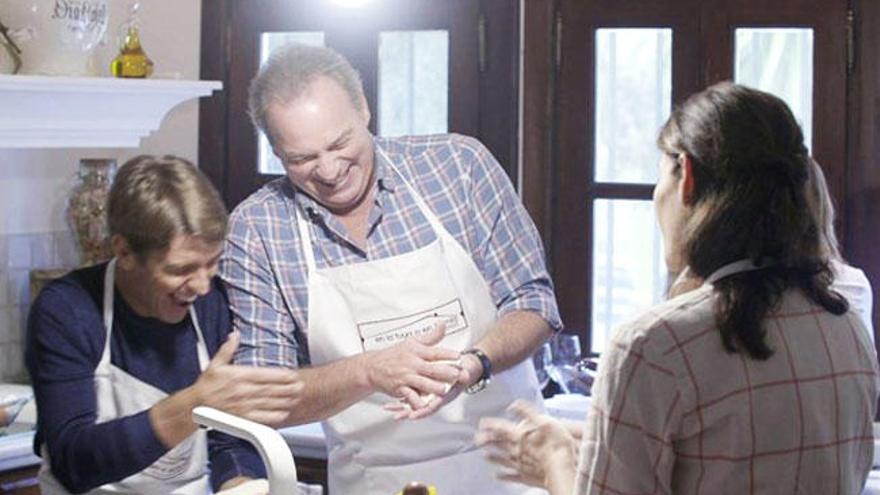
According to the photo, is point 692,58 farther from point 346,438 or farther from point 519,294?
point 346,438

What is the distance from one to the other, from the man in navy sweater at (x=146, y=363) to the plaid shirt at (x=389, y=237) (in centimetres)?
11

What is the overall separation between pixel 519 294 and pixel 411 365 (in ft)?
1.22

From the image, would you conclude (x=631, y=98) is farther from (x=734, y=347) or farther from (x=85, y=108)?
(x=734, y=347)

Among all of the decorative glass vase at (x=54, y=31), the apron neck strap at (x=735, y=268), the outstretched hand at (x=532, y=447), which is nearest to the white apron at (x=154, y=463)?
the outstretched hand at (x=532, y=447)

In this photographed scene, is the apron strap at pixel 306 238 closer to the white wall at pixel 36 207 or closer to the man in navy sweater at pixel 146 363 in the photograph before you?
the man in navy sweater at pixel 146 363

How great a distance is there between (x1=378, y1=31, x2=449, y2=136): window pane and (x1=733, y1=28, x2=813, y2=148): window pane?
2.72ft

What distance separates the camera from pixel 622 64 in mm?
Result: 4363

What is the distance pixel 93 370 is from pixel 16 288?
1.68 meters

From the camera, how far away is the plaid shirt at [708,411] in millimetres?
1992

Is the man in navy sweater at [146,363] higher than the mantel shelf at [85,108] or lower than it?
lower

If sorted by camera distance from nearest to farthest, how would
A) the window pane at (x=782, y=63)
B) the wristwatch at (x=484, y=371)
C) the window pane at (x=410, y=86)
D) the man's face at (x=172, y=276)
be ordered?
1. the man's face at (x=172, y=276)
2. the wristwatch at (x=484, y=371)
3. the window pane at (x=782, y=63)
4. the window pane at (x=410, y=86)

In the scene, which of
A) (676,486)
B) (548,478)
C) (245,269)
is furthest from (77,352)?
(676,486)

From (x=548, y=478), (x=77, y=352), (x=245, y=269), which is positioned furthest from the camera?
(x=245, y=269)

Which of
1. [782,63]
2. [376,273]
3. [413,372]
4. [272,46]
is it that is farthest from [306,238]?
[272,46]
